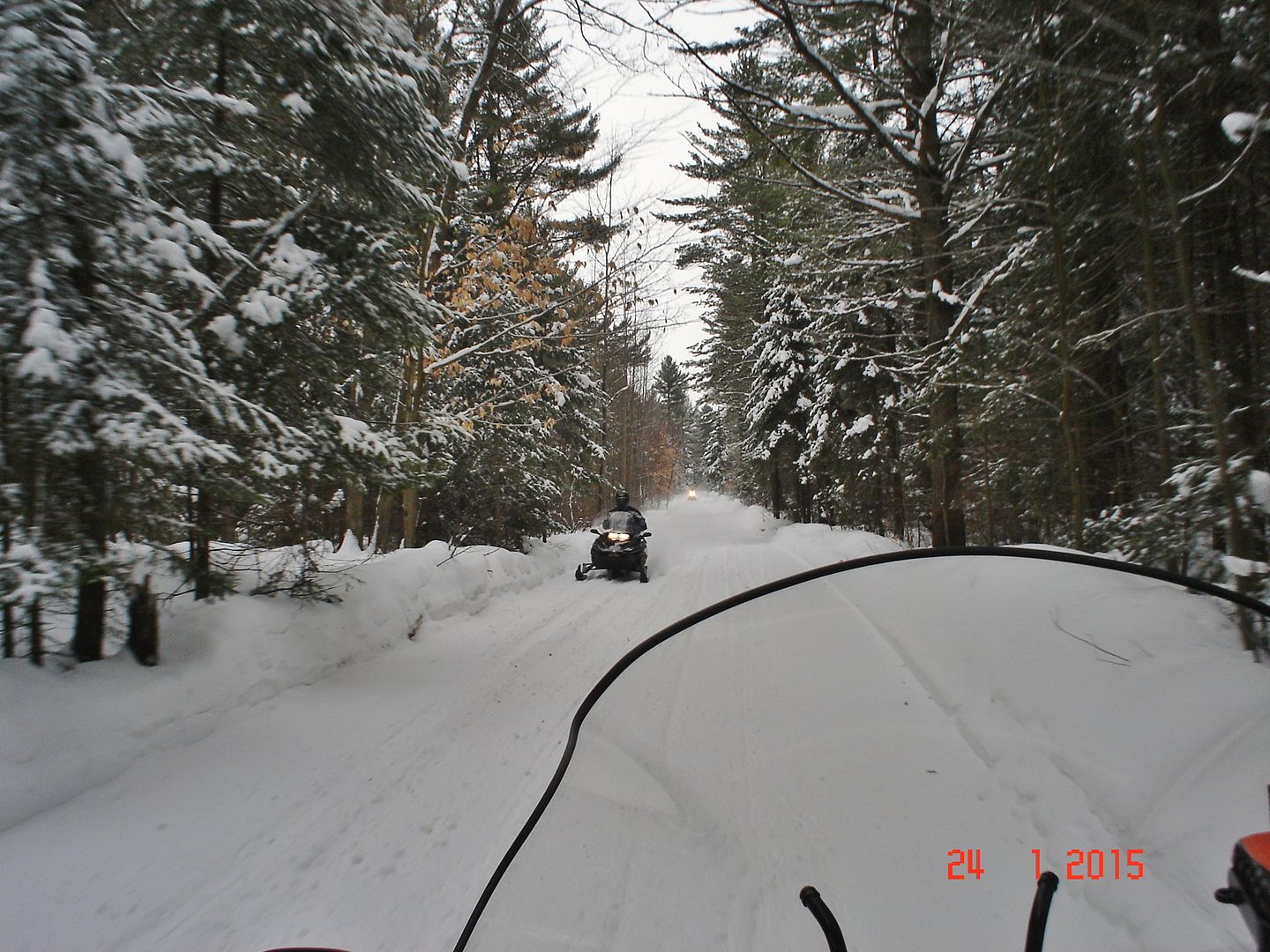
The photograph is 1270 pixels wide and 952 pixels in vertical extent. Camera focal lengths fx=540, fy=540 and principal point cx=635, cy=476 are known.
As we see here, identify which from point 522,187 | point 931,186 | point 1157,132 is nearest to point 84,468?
point 1157,132

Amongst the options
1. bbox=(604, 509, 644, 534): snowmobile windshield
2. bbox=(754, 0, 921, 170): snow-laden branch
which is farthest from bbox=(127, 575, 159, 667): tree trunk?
bbox=(604, 509, 644, 534): snowmobile windshield

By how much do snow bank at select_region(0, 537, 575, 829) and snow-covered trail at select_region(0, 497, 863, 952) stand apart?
0.13 meters

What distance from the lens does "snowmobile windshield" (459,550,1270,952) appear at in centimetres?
81

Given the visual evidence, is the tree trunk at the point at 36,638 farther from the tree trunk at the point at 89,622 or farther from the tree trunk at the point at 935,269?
the tree trunk at the point at 935,269

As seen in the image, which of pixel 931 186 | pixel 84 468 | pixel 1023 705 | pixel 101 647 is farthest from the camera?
pixel 931 186

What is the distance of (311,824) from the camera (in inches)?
103

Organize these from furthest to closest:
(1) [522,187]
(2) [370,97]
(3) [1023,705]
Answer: (1) [522,187] → (2) [370,97] → (3) [1023,705]

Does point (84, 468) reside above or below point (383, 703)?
above

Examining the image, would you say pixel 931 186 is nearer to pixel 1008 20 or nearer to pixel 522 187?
pixel 1008 20

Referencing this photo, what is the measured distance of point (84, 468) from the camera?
300 cm

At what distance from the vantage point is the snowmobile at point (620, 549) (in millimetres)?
10117

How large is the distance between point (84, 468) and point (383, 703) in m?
2.36

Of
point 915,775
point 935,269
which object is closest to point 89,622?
point 915,775
